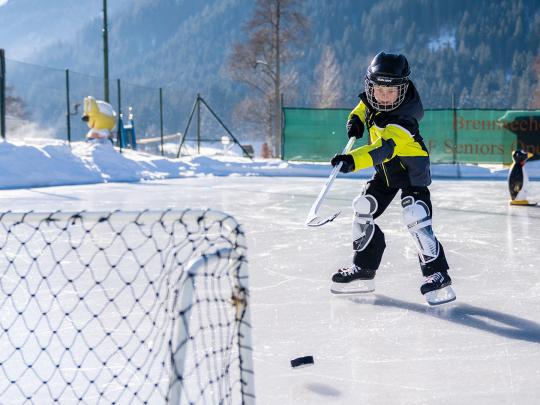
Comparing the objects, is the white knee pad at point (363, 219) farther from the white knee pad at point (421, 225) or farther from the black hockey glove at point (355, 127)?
the black hockey glove at point (355, 127)

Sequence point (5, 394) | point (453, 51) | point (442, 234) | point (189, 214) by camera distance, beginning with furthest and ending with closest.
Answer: point (453, 51)
point (442, 234)
point (5, 394)
point (189, 214)

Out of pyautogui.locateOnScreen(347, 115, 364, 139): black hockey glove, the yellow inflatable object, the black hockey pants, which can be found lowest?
the black hockey pants

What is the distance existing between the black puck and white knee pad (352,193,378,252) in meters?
1.36

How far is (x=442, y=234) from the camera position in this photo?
691cm

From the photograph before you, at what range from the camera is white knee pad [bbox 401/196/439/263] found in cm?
412

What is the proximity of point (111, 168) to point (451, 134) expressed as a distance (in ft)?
26.3

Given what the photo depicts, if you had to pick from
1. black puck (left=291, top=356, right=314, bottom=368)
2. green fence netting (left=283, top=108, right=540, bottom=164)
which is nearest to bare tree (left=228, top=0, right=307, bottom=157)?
green fence netting (left=283, top=108, right=540, bottom=164)

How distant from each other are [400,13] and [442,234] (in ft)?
445

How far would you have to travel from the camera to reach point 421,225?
13.5 feet

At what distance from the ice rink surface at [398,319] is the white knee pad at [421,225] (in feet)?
0.96

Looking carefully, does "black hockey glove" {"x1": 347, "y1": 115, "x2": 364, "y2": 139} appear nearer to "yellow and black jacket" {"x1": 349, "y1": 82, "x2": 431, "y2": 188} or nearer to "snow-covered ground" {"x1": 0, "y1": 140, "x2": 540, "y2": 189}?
"yellow and black jacket" {"x1": 349, "y1": 82, "x2": 431, "y2": 188}

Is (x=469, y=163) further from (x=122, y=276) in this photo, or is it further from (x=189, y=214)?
(x=189, y=214)

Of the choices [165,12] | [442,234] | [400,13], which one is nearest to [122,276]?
[442,234]

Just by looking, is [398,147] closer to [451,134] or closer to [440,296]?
[440,296]
